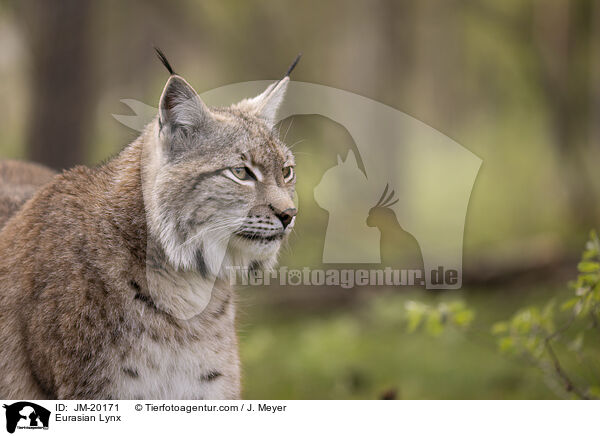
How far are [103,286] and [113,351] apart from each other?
0.92 ft

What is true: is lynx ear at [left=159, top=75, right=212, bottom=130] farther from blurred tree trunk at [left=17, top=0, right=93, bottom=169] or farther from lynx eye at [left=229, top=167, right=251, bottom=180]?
blurred tree trunk at [left=17, top=0, right=93, bottom=169]

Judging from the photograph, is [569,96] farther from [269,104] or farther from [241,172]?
[241,172]

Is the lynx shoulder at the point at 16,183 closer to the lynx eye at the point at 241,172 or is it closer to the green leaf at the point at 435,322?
the lynx eye at the point at 241,172

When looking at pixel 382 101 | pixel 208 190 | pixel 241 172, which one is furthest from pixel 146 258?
pixel 382 101

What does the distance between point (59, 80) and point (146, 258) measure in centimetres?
394

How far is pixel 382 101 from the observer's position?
9719 mm

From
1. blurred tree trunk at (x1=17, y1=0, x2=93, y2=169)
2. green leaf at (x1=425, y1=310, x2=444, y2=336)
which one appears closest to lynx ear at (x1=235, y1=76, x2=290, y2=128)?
green leaf at (x1=425, y1=310, x2=444, y2=336)

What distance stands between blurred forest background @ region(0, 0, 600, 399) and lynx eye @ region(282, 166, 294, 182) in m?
0.23

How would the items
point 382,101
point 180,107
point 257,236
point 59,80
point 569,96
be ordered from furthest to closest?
point 382,101, point 569,96, point 59,80, point 257,236, point 180,107

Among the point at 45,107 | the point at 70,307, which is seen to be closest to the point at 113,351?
the point at 70,307

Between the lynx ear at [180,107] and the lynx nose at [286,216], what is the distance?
0.55 meters

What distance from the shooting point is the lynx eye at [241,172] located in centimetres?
286

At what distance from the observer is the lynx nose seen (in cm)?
281

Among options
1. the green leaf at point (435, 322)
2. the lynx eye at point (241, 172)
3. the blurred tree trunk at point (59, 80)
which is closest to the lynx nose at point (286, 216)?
the lynx eye at point (241, 172)
